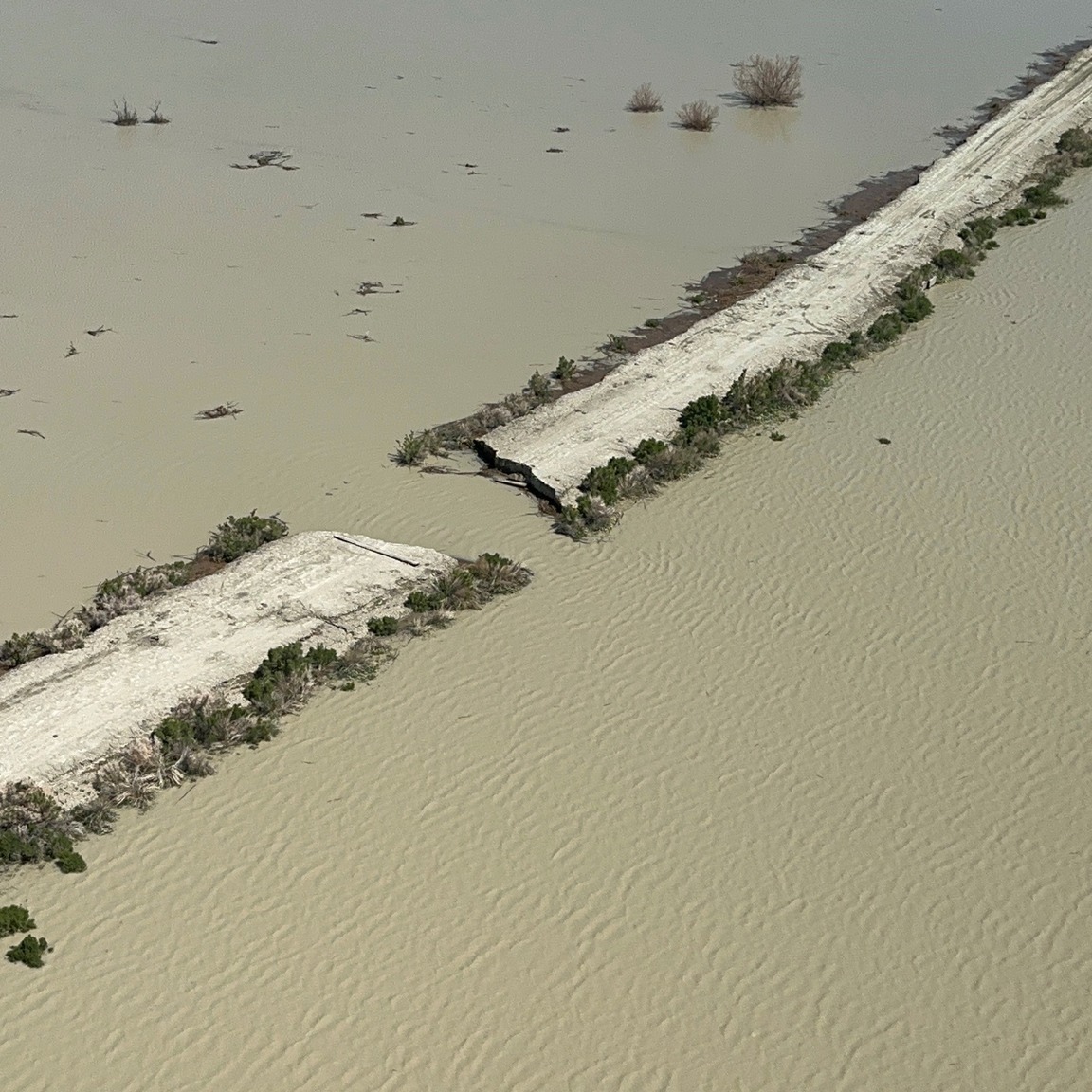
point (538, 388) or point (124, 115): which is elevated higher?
point (124, 115)

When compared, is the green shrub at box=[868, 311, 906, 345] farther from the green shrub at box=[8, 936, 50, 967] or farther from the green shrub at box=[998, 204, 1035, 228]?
the green shrub at box=[8, 936, 50, 967]

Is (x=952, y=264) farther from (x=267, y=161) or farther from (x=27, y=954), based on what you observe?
(x=27, y=954)

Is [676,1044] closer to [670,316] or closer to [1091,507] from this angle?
[1091,507]

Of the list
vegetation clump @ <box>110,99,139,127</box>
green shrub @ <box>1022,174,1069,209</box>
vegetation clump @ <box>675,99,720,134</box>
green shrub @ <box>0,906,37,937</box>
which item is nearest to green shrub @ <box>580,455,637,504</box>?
green shrub @ <box>0,906,37,937</box>

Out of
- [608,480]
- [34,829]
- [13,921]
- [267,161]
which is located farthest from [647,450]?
→ [267,161]

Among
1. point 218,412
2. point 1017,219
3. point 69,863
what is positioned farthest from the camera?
point 1017,219

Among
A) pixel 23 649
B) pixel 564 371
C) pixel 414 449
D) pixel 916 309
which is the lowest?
pixel 23 649

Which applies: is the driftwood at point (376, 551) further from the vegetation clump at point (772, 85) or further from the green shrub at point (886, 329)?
the vegetation clump at point (772, 85)
